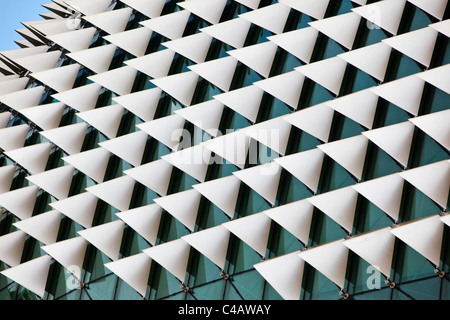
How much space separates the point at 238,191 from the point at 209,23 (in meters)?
6.69

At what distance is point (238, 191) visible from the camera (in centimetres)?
1558

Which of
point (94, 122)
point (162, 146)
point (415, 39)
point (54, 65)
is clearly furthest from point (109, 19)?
point (415, 39)

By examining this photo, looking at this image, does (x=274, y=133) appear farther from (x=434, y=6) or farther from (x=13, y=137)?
(x=13, y=137)

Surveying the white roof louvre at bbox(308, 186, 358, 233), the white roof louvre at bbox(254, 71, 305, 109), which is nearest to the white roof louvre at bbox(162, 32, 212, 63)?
the white roof louvre at bbox(254, 71, 305, 109)

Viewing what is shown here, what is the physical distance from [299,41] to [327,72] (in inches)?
63.6

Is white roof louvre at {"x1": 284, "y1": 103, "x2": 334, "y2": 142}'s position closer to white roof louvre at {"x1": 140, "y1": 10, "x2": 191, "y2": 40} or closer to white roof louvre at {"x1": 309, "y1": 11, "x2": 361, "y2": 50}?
white roof louvre at {"x1": 309, "y1": 11, "x2": 361, "y2": 50}

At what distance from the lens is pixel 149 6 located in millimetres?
20828

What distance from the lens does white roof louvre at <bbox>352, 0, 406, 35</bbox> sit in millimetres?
15148

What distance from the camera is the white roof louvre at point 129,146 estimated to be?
1736cm

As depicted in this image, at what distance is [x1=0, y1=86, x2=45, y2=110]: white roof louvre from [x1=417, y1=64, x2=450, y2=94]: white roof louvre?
13.6 m

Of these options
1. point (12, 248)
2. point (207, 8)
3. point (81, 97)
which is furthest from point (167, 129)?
point (12, 248)

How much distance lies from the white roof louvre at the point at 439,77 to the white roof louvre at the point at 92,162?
9617mm
